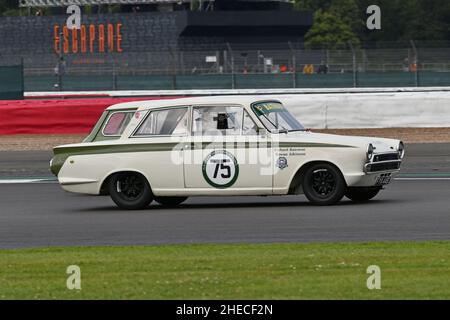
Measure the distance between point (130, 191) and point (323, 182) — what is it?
2483 millimetres

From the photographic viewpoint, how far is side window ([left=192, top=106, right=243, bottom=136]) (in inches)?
596

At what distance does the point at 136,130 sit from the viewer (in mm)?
15523

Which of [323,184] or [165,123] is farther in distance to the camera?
[165,123]

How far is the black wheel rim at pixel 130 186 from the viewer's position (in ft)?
50.7

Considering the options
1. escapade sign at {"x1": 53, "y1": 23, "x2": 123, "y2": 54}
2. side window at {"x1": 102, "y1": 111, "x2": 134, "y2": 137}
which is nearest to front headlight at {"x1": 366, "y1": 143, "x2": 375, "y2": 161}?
side window at {"x1": 102, "y1": 111, "x2": 134, "y2": 137}

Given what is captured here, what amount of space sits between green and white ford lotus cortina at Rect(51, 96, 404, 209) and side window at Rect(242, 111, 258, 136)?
0.01m

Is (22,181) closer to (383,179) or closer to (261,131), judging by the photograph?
(261,131)

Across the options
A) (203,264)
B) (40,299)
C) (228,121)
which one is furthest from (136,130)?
(40,299)

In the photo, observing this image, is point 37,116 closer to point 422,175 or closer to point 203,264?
point 422,175

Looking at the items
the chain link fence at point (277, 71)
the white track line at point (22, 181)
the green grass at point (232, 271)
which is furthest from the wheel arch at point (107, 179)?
the chain link fence at point (277, 71)

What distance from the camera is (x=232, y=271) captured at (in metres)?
9.66

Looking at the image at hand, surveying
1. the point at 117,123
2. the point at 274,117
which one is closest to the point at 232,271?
the point at 274,117

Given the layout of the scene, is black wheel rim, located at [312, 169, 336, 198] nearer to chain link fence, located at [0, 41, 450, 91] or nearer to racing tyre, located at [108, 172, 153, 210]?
racing tyre, located at [108, 172, 153, 210]
